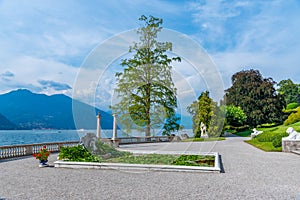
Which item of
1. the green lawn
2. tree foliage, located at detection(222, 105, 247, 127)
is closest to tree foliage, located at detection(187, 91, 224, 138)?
tree foliage, located at detection(222, 105, 247, 127)

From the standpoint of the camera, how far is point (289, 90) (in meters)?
68.1

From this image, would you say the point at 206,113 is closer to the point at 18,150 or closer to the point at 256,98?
the point at 256,98

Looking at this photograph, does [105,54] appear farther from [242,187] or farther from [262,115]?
[262,115]

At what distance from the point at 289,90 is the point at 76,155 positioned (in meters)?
68.8

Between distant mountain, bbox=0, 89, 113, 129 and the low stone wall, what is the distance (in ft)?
35.1

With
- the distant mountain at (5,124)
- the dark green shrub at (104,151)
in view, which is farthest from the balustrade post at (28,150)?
the distant mountain at (5,124)

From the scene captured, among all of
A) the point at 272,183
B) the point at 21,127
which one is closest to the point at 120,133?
the point at 272,183

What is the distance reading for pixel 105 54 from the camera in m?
10.2

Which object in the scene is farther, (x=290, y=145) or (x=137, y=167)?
(x=290, y=145)

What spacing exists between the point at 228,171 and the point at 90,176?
4.34m

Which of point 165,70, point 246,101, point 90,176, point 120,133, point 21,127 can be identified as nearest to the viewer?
point 90,176

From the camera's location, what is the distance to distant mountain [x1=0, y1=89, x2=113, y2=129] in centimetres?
1020

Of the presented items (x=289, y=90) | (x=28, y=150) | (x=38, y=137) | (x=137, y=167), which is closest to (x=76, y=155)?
(x=137, y=167)

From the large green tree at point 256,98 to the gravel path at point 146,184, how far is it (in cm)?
3458
